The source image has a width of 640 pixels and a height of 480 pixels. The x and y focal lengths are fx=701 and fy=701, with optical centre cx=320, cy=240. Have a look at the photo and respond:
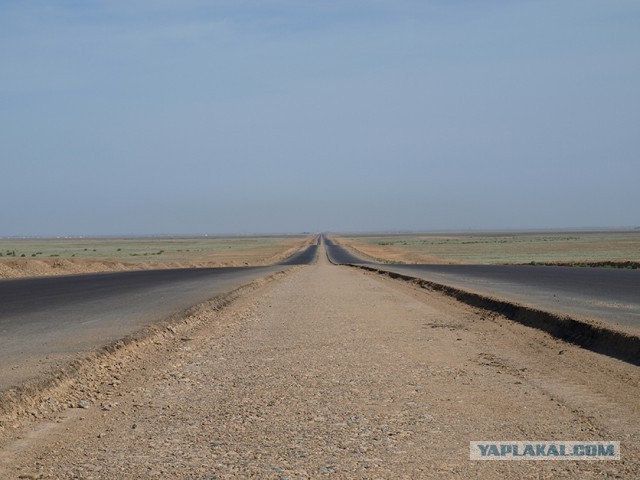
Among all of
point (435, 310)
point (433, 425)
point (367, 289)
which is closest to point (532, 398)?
point (433, 425)

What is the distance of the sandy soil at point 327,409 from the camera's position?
6.07 m

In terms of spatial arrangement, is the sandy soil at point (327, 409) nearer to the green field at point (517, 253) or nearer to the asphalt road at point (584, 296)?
the asphalt road at point (584, 296)

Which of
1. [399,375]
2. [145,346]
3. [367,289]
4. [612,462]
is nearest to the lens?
[612,462]

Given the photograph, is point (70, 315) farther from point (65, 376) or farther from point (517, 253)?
point (517, 253)

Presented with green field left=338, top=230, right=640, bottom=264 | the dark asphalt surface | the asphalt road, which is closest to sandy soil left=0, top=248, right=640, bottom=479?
the dark asphalt surface

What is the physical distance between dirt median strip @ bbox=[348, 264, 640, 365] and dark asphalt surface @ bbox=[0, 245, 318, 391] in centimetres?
921

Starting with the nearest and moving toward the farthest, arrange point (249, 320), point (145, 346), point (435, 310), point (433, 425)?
1. point (433, 425)
2. point (145, 346)
3. point (249, 320)
4. point (435, 310)

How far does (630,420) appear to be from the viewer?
7.46 metres

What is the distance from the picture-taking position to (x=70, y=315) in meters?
19.4

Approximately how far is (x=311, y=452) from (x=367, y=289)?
22859mm

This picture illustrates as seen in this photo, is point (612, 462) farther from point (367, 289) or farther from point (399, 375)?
point (367, 289)

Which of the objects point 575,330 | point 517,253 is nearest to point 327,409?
point 575,330

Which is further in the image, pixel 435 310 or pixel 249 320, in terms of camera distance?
pixel 435 310

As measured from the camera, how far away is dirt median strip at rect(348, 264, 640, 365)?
1239 centimetres
